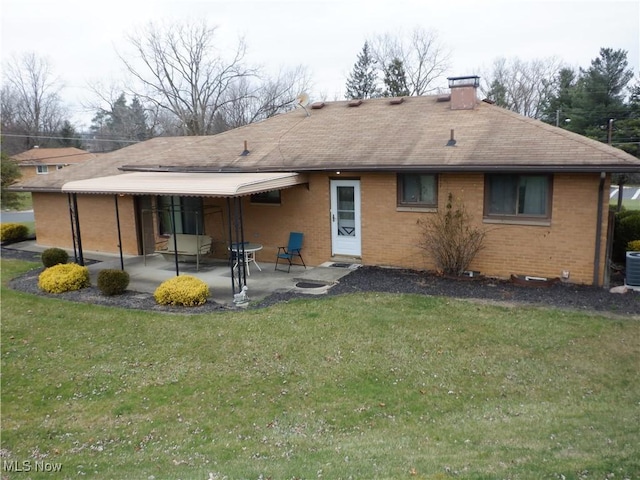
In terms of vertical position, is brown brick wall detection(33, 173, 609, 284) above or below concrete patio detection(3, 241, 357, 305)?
above

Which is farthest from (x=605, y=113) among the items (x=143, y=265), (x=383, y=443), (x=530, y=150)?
(x=383, y=443)

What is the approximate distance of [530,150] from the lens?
11055 mm

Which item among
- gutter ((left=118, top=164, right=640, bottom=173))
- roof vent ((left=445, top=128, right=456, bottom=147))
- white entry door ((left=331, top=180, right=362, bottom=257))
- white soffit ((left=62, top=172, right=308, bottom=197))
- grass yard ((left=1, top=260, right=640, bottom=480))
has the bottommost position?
grass yard ((left=1, top=260, right=640, bottom=480))

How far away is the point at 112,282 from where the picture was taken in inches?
458

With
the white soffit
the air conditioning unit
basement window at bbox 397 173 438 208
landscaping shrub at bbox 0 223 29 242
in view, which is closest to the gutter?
the white soffit

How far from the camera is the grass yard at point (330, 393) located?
503 cm

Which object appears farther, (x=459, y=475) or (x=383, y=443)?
(x=383, y=443)

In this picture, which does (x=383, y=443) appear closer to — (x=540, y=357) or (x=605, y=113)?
(x=540, y=357)

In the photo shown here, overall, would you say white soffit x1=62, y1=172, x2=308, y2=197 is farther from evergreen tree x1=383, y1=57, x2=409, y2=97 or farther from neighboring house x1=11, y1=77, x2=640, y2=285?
evergreen tree x1=383, y1=57, x2=409, y2=97

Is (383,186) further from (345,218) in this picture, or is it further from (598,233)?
(598,233)

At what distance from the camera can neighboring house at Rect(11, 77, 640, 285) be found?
35.1ft

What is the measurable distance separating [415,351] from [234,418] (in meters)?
3.12

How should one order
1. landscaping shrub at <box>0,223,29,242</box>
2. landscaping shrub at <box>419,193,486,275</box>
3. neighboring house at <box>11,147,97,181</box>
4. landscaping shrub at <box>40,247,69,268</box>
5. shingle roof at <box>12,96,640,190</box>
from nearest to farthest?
shingle roof at <box>12,96,640,190</box> < landscaping shrub at <box>419,193,486,275</box> < landscaping shrub at <box>40,247,69,268</box> < landscaping shrub at <box>0,223,29,242</box> < neighboring house at <box>11,147,97,181</box>

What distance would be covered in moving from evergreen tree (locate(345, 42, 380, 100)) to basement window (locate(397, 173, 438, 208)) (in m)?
37.8
